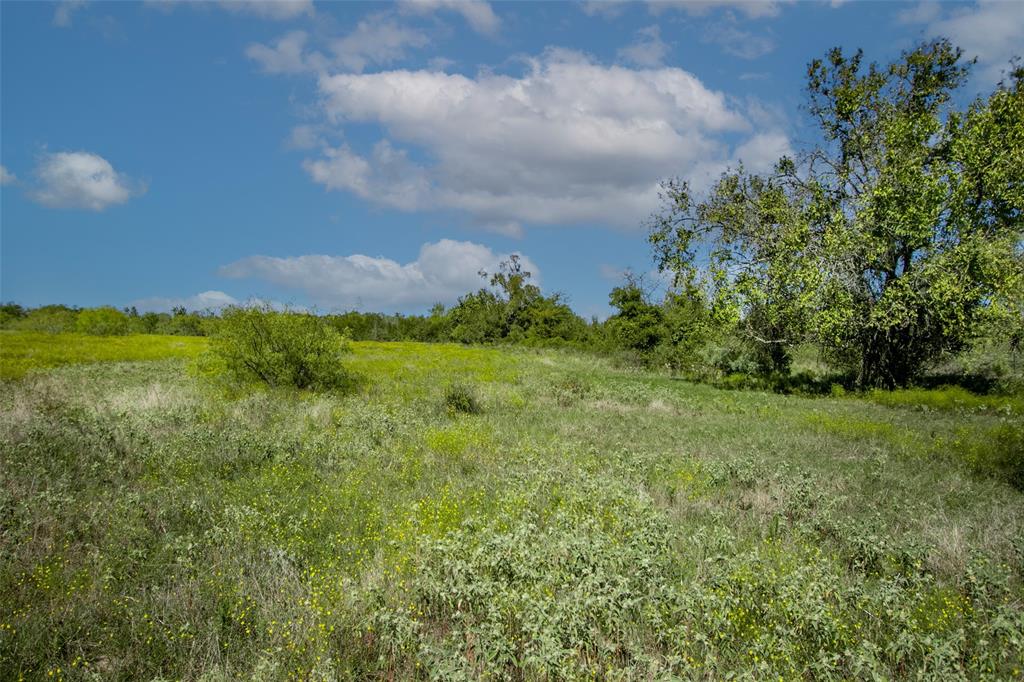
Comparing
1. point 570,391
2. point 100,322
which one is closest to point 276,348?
point 570,391

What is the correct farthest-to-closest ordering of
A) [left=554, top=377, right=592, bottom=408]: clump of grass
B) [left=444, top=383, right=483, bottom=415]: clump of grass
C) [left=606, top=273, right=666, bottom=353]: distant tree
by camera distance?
[left=606, top=273, right=666, bottom=353]: distant tree
[left=554, top=377, right=592, bottom=408]: clump of grass
[left=444, top=383, right=483, bottom=415]: clump of grass

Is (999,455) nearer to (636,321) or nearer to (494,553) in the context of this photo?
(494,553)

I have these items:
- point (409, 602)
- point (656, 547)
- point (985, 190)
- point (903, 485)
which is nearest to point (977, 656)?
point (656, 547)

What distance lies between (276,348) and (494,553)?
59.9 feet

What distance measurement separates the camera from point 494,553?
20.5 feet

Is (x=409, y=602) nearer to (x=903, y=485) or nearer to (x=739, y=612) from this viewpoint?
(x=739, y=612)

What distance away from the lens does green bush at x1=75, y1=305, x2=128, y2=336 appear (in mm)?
63938

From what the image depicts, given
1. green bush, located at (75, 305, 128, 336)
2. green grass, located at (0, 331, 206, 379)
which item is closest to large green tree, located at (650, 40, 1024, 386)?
green grass, located at (0, 331, 206, 379)

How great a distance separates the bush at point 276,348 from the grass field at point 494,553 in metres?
7.01

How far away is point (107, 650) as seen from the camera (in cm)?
491

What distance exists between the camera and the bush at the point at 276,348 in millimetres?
21250

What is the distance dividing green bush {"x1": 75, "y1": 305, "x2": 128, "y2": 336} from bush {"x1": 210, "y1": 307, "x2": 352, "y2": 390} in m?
55.7

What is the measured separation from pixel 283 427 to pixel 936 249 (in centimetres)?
2713

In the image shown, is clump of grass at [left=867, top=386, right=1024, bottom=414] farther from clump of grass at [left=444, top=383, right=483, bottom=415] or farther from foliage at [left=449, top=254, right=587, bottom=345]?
foliage at [left=449, top=254, right=587, bottom=345]
